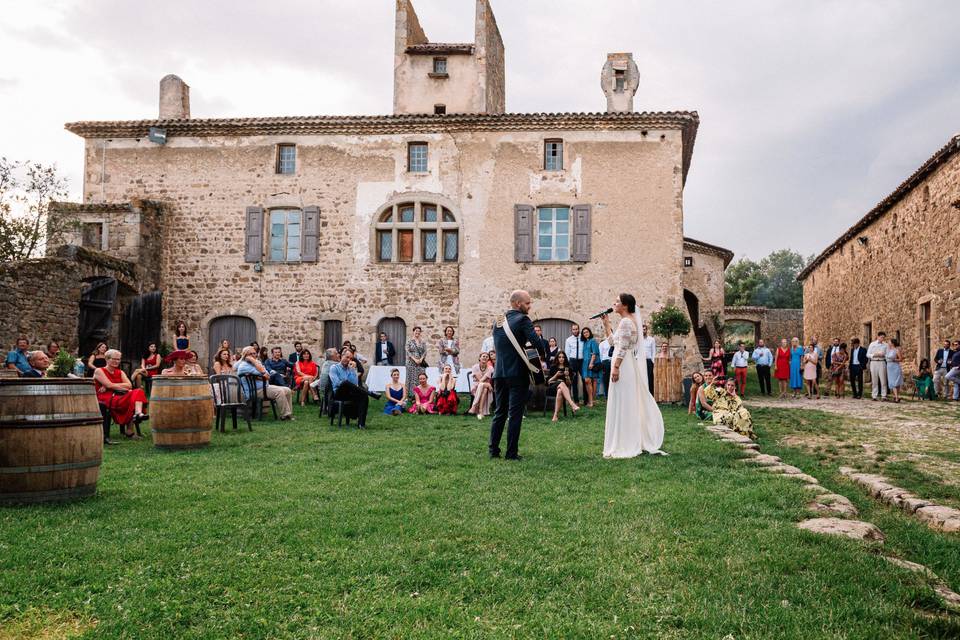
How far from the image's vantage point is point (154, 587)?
324cm

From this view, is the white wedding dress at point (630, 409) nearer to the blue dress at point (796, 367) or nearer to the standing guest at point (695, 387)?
the standing guest at point (695, 387)

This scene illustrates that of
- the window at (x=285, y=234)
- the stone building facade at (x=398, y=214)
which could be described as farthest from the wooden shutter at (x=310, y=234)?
the window at (x=285, y=234)

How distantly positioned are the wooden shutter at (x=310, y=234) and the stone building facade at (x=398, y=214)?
0.13ft

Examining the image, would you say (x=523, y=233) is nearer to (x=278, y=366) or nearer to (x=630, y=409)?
(x=278, y=366)

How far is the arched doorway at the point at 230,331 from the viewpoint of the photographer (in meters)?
20.2

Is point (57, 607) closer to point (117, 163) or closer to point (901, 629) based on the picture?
point (901, 629)

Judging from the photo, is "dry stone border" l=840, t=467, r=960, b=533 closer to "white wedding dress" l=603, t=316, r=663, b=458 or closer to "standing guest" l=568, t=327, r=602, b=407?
"white wedding dress" l=603, t=316, r=663, b=458

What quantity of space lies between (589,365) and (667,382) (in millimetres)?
→ 1857

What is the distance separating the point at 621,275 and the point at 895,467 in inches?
493

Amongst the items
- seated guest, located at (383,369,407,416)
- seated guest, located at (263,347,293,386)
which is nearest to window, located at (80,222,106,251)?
seated guest, located at (263,347,293,386)

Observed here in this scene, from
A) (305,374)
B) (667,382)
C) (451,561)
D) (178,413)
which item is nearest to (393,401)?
(305,374)

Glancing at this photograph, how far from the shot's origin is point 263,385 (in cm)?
1141

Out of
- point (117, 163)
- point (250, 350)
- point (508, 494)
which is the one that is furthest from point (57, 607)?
point (117, 163)

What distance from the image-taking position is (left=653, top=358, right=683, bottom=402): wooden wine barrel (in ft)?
49.8
